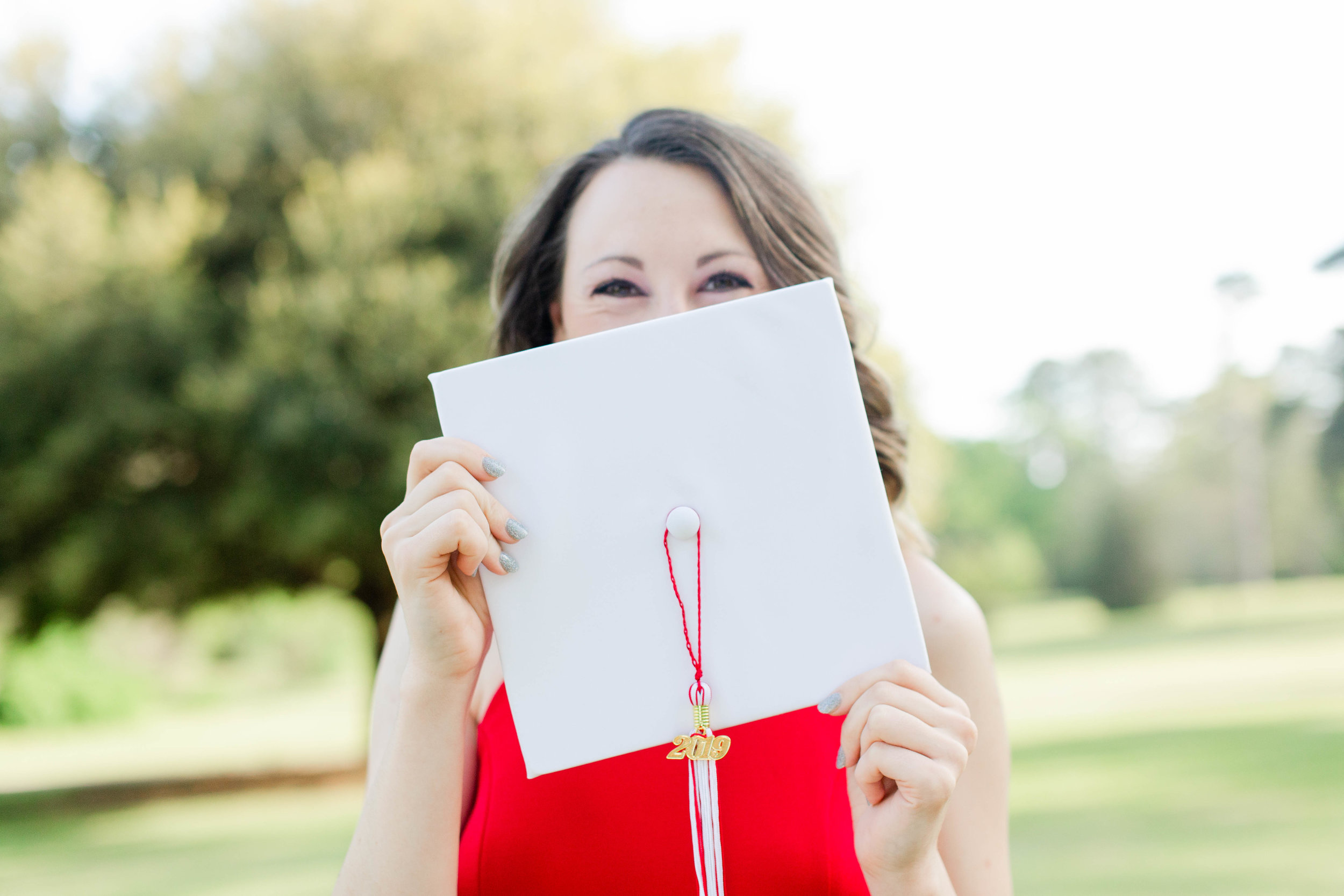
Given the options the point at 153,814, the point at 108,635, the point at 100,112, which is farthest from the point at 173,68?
the point at 108,635

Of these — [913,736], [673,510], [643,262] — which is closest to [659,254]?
[643,262]

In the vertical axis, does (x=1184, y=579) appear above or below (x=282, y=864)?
above

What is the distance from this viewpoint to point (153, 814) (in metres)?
11.5

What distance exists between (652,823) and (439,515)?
0.71m

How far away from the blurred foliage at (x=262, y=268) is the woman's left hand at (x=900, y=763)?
829cm

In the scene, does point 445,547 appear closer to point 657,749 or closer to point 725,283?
point 657,749

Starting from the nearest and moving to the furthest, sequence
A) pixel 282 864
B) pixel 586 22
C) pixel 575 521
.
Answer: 1. pixel 575 521
2. pixel 282 864
3. pixel 586 22

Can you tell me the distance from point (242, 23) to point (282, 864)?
8.97 meters

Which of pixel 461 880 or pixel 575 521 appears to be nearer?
pixel 575 521

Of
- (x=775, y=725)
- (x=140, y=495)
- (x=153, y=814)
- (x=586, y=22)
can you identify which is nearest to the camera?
(x=775, y=725)

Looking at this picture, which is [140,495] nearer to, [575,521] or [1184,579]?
[575,521]

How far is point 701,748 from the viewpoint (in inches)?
55.9

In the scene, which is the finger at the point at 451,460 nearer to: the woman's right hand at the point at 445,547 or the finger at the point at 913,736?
the woman's right hand at the point at 445,547

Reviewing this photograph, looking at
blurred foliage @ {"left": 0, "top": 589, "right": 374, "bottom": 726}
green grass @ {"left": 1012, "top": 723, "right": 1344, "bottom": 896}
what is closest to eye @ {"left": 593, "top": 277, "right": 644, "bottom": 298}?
green grass @ {"left": 1012, "top": 723, "right": 1344, "bottom": 896}
